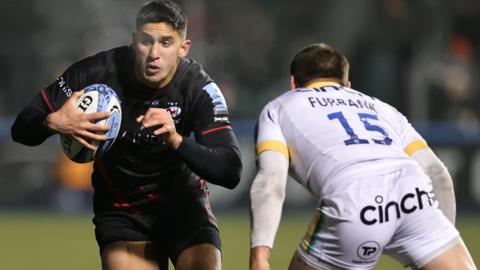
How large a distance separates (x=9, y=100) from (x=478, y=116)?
612 cm

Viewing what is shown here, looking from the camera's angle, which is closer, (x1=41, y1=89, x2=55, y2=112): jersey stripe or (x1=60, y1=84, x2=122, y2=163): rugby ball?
(x1=60, y1=84, x2=122, y2=163): rugby ball

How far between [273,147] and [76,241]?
7.23m

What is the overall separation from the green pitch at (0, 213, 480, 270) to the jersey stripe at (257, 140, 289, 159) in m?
4.94

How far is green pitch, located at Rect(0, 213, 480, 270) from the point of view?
1081 centimetres

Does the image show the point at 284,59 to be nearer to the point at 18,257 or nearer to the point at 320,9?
the point at 320,9

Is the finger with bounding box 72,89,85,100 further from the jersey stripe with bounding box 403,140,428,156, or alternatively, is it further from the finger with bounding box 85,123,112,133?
the jersey stripe with bounding box 403,140,428,156

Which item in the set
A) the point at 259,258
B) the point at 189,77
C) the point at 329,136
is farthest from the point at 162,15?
the point at 259,258

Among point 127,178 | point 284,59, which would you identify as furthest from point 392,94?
point 127,178

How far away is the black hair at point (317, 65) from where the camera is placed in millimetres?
5848

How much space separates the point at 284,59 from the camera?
50.0 feet

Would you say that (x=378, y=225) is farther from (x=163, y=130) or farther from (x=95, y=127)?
(x=95, y=127)

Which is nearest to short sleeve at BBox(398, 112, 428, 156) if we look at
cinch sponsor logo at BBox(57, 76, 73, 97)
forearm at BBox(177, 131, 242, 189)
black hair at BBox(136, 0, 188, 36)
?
forearm at BBox(177, 131, 242, 189)

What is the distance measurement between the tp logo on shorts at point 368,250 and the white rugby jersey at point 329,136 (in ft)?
1.04

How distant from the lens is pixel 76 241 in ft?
40.6
